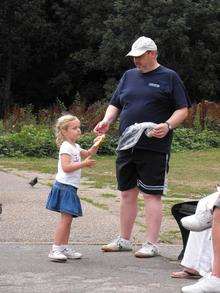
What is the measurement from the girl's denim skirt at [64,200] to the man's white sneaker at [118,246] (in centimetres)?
53

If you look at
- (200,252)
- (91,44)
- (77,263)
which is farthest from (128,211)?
(91,44)

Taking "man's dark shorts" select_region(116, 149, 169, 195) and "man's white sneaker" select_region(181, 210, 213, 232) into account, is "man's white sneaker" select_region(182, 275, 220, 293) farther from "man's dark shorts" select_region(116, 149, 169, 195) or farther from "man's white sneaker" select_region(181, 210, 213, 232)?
"man's dark shorts" select_region(116, 149, 169, 195)

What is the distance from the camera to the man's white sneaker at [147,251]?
626cm

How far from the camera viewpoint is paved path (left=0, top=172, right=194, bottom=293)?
5199mm

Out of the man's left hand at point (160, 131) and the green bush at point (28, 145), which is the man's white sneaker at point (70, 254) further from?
the green bush at point (28, 145)

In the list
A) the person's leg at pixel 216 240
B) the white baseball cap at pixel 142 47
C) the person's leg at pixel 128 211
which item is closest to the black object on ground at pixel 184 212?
the person's leg at pixel 128 211

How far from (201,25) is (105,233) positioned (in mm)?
37093

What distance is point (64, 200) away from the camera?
6148mm

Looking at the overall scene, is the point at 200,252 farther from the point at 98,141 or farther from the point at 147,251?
the point at 98,141

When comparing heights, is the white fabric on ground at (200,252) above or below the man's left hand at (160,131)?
below

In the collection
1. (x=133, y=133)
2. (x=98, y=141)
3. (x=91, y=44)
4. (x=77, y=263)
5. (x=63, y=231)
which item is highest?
(x=91, y=44)

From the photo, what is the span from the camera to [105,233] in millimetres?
7402

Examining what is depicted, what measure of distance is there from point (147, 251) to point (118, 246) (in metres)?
0.35

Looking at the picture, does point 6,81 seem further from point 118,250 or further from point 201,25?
point 118,250
